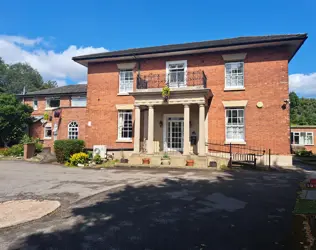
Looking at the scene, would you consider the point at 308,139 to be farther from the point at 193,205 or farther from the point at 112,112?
the point at 193,205

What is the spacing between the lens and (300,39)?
13133 mm

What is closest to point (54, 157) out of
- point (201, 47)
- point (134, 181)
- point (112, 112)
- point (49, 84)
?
point (112, 112)

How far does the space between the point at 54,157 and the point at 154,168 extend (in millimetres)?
8398

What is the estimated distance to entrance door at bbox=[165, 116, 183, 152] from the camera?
53.5 ft

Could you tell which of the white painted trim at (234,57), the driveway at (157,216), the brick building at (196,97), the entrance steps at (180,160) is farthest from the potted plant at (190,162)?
the white painted trim at (234,57)

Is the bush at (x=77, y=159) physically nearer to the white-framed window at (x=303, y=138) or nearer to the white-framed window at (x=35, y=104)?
the white-framed window at (x=35, y=104)

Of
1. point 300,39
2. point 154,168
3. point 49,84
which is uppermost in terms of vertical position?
point 49,84

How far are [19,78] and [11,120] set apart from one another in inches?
1918

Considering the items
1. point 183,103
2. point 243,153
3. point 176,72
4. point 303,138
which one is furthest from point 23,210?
point 303,138

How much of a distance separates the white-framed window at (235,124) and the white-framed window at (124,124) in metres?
6.82

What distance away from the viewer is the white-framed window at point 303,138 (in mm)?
30477

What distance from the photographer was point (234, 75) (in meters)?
15.3

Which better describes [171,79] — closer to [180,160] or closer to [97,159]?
[180,160]

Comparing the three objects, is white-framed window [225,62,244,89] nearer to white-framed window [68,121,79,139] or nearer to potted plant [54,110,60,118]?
white-framed window [68,121,79,139]
